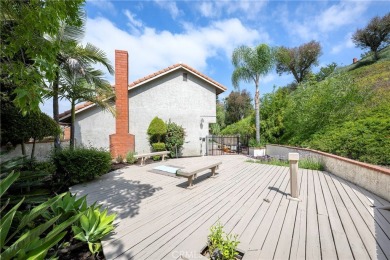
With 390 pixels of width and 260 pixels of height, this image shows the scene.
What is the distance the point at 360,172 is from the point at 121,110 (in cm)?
1079

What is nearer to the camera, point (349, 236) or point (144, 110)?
point (349, 236)

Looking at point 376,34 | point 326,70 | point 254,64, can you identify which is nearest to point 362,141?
point 254,64

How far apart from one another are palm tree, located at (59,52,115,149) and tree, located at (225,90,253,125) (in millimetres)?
24460

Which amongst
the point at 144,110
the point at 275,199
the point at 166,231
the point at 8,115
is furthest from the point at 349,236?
the point at 144,110

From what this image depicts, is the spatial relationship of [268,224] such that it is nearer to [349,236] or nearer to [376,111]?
[349,236]

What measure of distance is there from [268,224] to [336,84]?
9027 millimetres

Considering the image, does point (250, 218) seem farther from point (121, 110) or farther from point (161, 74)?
point (161, 74)

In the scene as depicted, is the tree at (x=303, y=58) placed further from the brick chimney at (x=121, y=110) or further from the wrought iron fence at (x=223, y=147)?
the brick chimney at (x=121, y=110)

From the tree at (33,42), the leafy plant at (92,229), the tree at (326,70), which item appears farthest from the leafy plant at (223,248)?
the tree at (326,70)

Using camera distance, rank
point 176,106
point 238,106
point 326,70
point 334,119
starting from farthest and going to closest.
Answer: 1. point 238,106
2. point 326,70
3. point 176,106
4. point 334,119

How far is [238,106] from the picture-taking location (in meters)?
29.9

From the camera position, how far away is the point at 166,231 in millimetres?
3010

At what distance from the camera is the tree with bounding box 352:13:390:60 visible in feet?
80.4

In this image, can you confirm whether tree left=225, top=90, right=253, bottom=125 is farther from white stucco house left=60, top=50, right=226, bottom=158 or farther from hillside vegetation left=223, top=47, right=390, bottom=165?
white stucco house left=60, top=50, right=226, bottom=158
